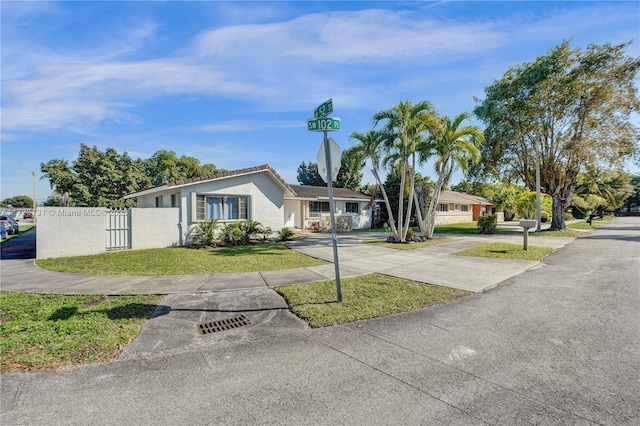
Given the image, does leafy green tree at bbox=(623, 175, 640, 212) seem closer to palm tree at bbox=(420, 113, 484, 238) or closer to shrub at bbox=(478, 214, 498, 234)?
shrub at bbox=(478, 214, 498, 234)

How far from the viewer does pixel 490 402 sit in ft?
8.80

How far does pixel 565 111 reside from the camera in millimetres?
18984

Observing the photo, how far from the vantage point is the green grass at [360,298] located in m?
4.84

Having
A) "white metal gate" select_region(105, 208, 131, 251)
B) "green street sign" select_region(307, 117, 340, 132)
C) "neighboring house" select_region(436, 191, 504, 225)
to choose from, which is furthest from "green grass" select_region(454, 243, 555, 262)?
"neighboring house" select_region(436, 191, 504, 225)

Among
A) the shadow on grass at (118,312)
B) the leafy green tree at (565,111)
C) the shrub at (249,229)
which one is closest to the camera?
the shadow on grass at (118,312)

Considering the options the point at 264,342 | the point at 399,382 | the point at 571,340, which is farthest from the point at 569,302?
the point at 264,342

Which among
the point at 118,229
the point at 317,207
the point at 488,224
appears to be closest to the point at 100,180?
the point at 118,229

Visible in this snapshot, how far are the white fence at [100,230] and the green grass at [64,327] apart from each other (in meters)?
5.49

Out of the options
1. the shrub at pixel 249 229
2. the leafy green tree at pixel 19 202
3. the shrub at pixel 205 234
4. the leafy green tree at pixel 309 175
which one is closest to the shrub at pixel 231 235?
the shrub at pixel 249 229

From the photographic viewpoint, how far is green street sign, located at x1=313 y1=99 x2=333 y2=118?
5.27 m

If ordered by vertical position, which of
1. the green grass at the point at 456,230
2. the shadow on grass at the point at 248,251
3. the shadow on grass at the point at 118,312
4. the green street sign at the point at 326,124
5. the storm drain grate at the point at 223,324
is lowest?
the storm drain grate at the point at 223,324

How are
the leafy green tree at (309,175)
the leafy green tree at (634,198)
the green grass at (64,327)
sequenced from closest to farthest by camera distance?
the green grass at (64,327) → the leafy green tree at (309,175) → the leafy green tree at (634,198)

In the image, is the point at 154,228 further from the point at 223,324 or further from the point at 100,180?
the point at 100,180

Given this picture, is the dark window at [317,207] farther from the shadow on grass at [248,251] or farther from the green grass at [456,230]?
the shadow on grass at [248,251]
